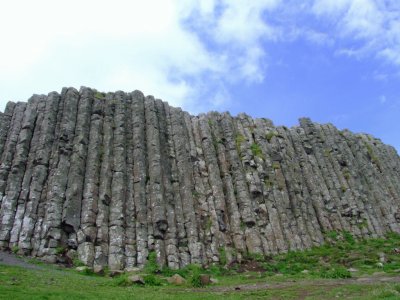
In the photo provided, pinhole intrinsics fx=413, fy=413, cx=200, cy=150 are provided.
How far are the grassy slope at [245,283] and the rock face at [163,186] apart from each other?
8.71 ft

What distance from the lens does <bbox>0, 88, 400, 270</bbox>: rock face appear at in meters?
27.9

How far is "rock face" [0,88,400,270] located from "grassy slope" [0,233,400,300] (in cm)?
266

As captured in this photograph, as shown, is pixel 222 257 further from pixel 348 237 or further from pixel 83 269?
pixel 348 237

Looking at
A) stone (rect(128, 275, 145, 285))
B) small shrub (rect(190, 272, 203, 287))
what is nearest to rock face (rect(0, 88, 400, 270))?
stone (rect(128, 275, 145, 285))

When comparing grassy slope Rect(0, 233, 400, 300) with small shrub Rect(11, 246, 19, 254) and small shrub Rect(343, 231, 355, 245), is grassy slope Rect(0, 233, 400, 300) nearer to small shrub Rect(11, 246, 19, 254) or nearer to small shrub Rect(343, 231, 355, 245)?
small shrub Rect(11, 246, 19, 254)

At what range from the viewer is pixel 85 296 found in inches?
637

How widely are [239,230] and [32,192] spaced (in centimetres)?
1558

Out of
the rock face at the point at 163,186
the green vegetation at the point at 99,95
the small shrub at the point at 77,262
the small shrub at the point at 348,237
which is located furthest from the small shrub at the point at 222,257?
the green vegetation at the point at 99,95

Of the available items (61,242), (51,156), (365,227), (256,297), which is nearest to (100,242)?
(61,242)

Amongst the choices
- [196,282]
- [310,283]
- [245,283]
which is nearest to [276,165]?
[245,283]

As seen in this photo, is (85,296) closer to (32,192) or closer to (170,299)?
(170,299)

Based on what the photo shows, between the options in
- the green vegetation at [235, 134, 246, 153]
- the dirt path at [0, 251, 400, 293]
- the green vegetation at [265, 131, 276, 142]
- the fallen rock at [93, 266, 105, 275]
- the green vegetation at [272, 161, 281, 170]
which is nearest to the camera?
the dirt path at [0, 251, 400, 293]

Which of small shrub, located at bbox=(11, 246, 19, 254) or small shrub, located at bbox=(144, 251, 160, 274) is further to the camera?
small shrub, located at bbox=(11, 246, 19, 254)

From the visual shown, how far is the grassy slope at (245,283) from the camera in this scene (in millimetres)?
16534
